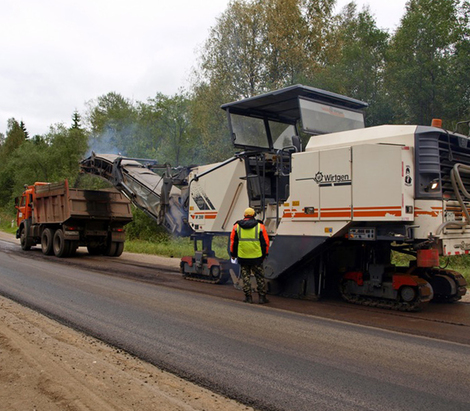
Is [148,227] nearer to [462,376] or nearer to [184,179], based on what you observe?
[184,179]

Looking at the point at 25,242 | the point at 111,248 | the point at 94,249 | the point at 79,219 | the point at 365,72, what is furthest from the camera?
the point at 365,72

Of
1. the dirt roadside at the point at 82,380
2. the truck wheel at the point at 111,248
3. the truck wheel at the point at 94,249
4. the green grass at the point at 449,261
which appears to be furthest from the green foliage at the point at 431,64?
the dirt roadside at the point at 82,380

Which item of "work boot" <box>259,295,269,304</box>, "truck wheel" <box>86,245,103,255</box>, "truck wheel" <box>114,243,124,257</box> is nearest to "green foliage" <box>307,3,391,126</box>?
"truck wheel" <box>114,243,124,257</box>

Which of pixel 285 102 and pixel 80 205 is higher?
pixel 285 102

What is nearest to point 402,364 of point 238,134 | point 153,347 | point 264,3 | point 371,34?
point 153,347

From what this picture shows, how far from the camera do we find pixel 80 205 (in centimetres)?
1538

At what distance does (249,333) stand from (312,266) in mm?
2572

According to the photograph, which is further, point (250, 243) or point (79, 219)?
point (79, 219)

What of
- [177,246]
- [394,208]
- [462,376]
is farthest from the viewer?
[177,246]

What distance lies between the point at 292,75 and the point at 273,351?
22185 mm

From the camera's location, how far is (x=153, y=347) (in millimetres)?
5371

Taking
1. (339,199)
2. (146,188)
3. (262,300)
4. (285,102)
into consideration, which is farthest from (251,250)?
(146,188)

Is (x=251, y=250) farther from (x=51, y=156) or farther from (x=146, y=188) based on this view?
(x=51, y=156)

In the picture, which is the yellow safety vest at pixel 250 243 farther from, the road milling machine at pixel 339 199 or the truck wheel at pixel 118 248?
the truck wheel at pixel 118 248
